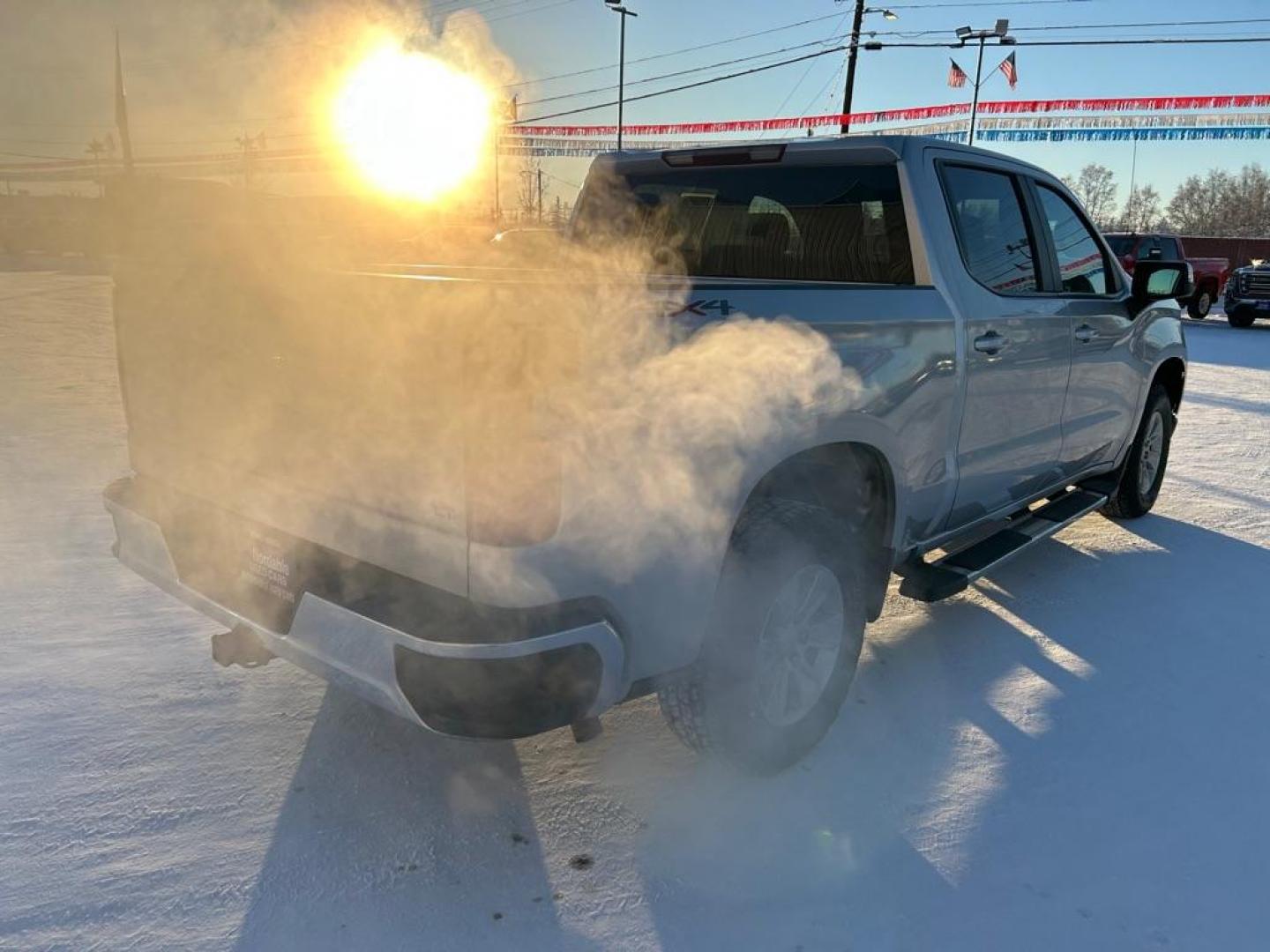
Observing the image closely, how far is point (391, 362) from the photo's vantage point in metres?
1.92

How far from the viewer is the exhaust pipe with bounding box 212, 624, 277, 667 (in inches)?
99.2

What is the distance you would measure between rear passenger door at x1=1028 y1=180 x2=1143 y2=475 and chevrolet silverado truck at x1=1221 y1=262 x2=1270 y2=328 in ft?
57.1

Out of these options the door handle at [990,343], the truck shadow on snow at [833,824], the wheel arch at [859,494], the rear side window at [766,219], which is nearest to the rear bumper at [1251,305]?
the truck shadow on snow at [833,824]

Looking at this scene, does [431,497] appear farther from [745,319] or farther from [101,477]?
[101,477]

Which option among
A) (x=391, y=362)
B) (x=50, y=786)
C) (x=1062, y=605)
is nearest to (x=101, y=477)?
(x=50, y=786)

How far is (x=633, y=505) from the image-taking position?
1979 millimetres

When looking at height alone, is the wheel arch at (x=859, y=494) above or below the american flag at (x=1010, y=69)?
below

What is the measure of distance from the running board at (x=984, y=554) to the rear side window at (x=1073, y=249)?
3.38ft

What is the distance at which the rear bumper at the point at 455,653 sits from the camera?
1865 mm

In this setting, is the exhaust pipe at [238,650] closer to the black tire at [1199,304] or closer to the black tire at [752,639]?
the black tire at [752,639]

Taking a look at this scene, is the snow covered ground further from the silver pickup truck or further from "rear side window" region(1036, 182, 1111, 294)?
"rear side window" region(1036, 182, 1111, 294)

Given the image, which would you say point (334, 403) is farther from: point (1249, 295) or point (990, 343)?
point (1249, 295)

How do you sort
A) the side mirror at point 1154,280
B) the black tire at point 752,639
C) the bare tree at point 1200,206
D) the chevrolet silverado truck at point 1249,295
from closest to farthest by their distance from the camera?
the black tire at point 752,639 < the side mirror at point 1154,280 < the chevrolet silverado truck at point 1249,295 < the bare tree at point 1200,206

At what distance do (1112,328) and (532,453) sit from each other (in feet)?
11.8
